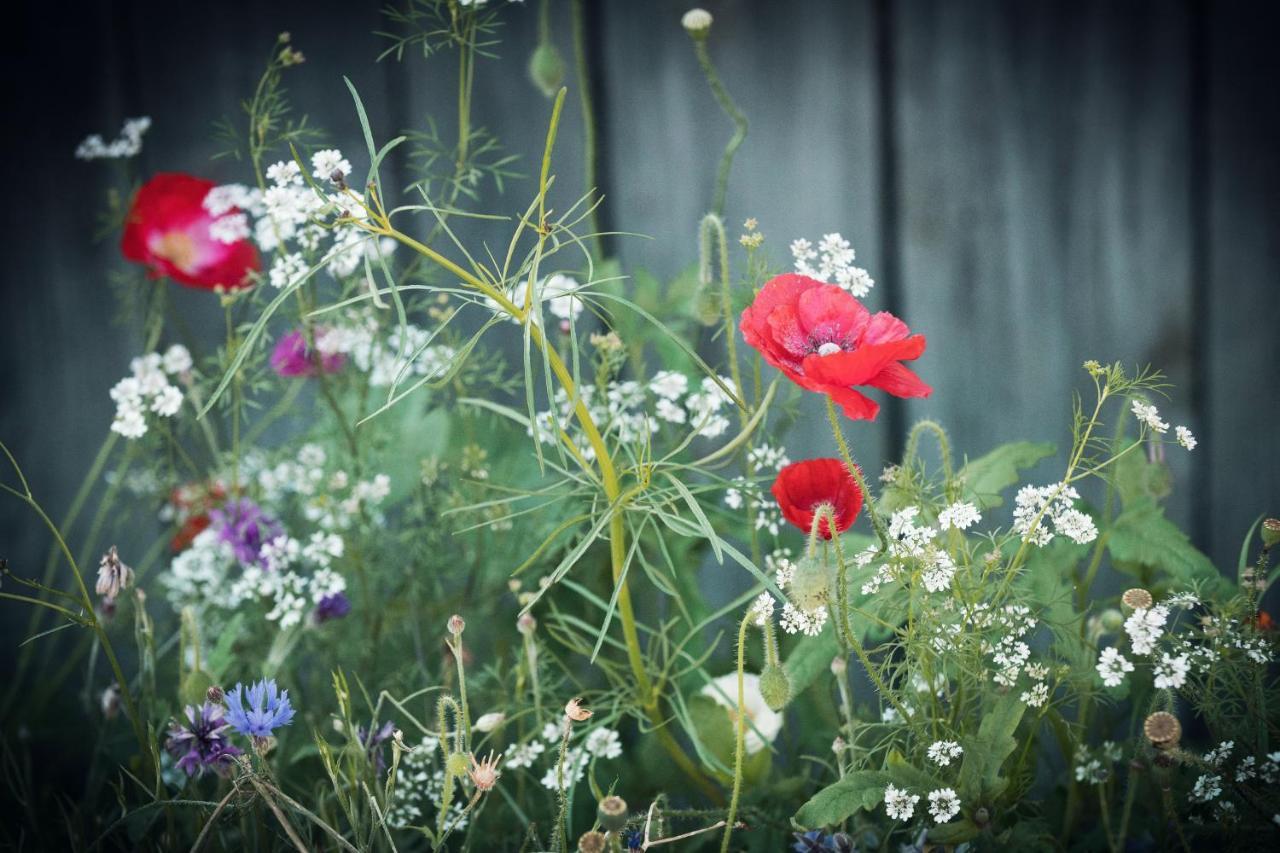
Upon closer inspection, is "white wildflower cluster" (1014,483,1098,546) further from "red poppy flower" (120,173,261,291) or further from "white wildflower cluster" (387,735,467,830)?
"red poppy flower" (120,173,261,291)

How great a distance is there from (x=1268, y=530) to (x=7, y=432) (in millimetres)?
1321

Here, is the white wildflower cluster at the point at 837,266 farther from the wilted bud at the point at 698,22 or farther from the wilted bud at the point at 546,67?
the wilted bud at the point at 546,67

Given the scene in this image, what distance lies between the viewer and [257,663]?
3.64ft

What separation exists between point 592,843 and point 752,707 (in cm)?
37

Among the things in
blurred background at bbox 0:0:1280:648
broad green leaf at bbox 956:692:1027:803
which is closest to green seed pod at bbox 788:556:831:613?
broad green leaf at bbox 956:692:1027:803

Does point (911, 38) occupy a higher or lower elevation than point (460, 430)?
higher

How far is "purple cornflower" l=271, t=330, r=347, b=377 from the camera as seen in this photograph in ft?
3.62

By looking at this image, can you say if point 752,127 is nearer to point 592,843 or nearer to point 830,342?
point 830,342

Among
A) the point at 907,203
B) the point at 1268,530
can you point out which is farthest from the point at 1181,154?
the point at 1268,530

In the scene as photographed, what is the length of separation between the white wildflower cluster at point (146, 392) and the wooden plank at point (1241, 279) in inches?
40.5

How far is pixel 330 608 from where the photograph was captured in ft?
3.37

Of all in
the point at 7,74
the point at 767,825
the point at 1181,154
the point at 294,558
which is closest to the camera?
the point at 767,825

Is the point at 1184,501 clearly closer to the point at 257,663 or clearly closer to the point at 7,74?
the point at 257,663

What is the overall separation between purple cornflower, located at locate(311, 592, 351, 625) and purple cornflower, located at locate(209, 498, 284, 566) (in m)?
0.08
